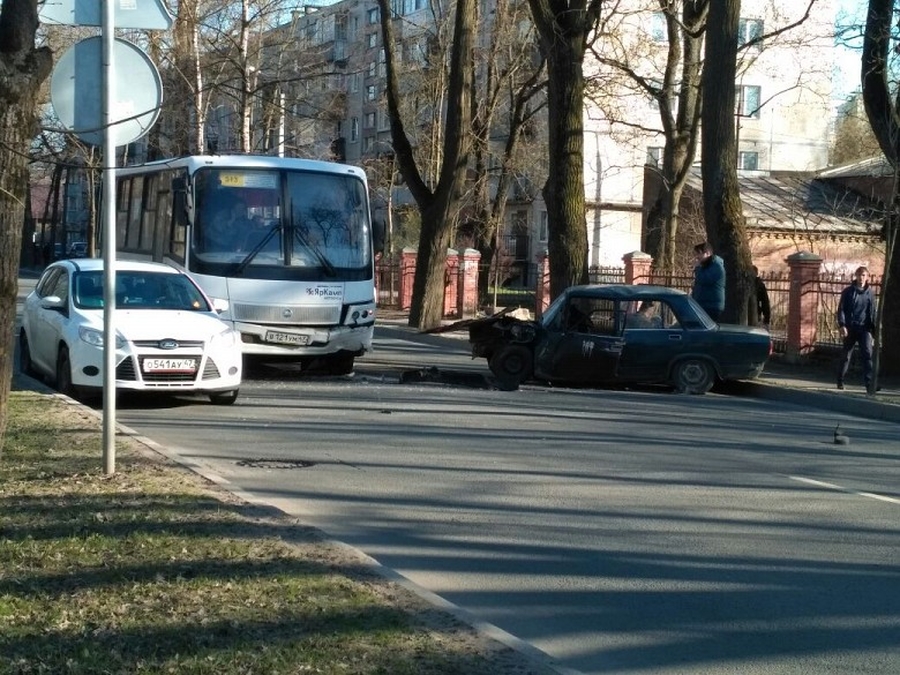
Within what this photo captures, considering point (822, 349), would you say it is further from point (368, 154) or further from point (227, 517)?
point (368, 154)

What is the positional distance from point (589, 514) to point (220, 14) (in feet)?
111

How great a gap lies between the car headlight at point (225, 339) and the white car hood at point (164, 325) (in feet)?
0.15

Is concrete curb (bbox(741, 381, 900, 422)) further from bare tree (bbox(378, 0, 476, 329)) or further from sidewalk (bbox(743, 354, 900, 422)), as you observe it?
bare tree (bbox(378, 0, 476, 329))

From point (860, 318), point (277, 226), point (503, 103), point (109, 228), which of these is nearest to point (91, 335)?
point (277, 226)

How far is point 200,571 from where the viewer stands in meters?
6.53

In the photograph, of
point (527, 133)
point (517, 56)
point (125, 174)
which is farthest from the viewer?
point (527, 133)

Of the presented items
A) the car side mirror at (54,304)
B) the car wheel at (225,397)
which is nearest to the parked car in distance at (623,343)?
the car wheel at (225,397)

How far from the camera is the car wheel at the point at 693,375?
17922 mm

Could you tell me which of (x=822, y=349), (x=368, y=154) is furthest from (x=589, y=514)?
(x=368, y=154)

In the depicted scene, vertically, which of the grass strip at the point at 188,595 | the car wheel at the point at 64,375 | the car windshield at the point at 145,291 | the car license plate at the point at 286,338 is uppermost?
the car windshield at the point at 145,291

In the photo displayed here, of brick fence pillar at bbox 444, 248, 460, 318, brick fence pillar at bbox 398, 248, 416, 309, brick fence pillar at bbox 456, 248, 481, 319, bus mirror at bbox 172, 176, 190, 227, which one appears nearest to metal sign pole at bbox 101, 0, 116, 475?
bus mirror at bbox 172, 176, 190, 227

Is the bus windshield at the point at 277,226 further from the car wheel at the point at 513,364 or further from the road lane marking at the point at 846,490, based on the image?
the road lane marking at the point at 846,490

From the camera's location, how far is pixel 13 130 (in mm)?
7000

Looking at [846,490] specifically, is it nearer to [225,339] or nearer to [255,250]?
[225,339]
